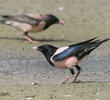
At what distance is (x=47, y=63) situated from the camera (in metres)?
10.3

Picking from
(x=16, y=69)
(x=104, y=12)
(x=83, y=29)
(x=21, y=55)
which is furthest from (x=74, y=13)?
(x=16, y=69)

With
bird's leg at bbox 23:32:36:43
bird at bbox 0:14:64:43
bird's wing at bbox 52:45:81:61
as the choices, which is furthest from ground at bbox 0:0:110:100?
bird's wing at bbox 52:45:81:61

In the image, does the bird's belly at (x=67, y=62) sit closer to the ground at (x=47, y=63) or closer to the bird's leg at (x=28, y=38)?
the ground at (x=47, y=63)

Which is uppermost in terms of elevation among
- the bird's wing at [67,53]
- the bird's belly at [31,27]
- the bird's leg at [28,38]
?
the bird's wing at [67,53]

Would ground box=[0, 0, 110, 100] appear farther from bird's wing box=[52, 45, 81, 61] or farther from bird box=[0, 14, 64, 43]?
bird's wing box=[52, 45, 81, 61]

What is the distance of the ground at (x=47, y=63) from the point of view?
760 cm

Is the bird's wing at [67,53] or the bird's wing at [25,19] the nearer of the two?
the bird's wing at [67,53]

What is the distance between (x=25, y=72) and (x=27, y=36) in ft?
11.9

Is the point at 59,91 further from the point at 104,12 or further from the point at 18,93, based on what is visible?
the point at 104,12

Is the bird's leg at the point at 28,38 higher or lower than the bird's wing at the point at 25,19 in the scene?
lower

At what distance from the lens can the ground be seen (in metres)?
7.60

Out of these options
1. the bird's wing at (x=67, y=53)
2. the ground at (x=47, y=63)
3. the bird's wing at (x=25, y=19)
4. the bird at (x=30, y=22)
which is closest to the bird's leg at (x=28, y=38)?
the bird at (x=30, y=22)

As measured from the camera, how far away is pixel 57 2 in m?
17.4

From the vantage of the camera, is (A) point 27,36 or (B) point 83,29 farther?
(B) point 83,29
